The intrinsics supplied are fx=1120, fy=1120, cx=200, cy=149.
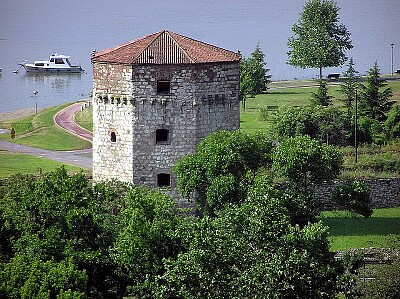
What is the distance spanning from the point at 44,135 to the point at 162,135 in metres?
23.9

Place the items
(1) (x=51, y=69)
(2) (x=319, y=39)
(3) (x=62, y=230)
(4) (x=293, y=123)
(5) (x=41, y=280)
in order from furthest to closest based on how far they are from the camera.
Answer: (1) (x=51, y=69) → (2) (x=319, y=39) → (4) (x=293, y=123) → (3) (x=62, y=230) → (5) (x=41, y=280)

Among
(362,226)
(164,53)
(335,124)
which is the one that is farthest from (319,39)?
(164,53)

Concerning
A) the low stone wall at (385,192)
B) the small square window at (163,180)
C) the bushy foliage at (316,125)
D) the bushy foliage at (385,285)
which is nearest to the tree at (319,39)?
the bushy foliage at (316,125)

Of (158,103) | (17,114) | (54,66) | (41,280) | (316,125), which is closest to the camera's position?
(41,280)

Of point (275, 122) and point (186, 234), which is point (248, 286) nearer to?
point (186, 234)

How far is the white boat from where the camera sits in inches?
4085

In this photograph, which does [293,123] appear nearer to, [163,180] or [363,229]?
[363,229]

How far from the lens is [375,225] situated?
46906mm

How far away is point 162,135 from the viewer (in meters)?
44.6

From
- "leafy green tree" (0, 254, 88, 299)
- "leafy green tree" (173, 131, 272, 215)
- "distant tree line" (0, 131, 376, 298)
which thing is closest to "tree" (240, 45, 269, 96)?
"leafy green tree" (173, 131, 272, 215)

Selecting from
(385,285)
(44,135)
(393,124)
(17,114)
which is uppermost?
(393,124)

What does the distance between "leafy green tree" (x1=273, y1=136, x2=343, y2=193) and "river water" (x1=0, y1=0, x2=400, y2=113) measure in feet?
154

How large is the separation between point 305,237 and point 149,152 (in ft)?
47.7

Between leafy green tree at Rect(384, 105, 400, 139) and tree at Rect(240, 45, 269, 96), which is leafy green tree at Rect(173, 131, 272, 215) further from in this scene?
tree at Rect(240, 45, 269, 96)
